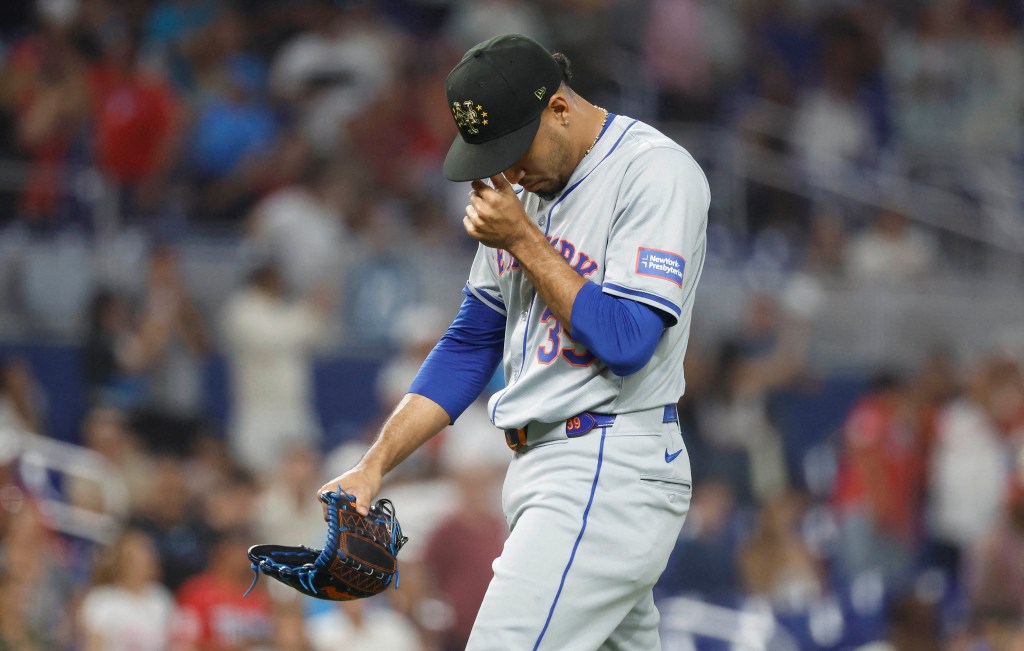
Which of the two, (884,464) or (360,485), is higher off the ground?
(360,485)

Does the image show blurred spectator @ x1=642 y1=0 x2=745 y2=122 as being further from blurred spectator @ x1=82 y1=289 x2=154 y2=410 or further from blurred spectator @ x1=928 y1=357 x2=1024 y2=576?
blurred spectator @ x1=82 y1=289 x2=154 y2=410

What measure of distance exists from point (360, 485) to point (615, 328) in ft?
2.33

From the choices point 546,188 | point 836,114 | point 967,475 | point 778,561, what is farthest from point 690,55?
point 546,188

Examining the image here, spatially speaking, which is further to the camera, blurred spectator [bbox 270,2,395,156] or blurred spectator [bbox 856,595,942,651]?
blurred spectator [bbox 270,2,395,156]

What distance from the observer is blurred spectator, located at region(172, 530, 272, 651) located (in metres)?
6.97

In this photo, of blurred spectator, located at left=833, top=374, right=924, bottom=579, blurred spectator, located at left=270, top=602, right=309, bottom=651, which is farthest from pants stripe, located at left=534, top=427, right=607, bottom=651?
blurred spectator, located at left=833, top=374, right=924, bottom=579

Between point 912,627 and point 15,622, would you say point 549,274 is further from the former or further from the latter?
point 912,627

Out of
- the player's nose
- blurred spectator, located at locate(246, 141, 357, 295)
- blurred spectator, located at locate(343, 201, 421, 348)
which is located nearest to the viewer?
the player's nose

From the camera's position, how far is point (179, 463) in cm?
832

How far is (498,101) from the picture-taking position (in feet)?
11.1

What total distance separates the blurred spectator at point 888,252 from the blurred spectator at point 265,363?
15.4 ft

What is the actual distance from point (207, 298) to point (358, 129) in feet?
5.96

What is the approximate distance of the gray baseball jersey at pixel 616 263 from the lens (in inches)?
133

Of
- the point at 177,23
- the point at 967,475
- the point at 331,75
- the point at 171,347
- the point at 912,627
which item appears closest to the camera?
the point at 912,627
